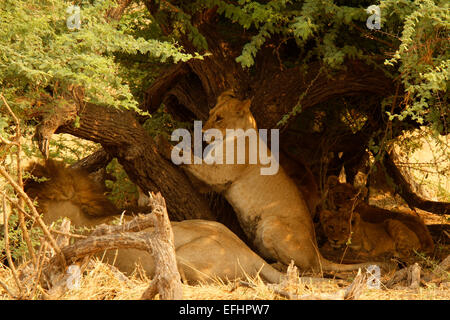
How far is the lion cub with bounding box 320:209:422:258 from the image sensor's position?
7305 mm

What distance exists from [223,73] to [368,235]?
2772mm

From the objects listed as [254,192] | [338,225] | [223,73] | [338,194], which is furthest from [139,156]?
[338,194]

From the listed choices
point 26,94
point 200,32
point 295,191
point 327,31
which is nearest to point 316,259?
point 295,191

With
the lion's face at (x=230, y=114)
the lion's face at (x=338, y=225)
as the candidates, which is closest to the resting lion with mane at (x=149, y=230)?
the lion's face at (x=230, y=114)

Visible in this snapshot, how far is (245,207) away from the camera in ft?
21.2

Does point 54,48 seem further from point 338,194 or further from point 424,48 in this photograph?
point 338,194

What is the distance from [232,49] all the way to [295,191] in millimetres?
1835

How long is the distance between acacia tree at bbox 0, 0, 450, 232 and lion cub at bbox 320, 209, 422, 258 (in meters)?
0.88

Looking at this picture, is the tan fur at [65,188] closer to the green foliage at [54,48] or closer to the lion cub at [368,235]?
the green foliage at [54,48]

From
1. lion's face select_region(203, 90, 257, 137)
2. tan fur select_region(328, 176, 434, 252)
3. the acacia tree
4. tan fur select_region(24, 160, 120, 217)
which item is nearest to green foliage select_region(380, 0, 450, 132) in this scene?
the acacia tree

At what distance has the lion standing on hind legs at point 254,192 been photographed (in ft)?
20.3

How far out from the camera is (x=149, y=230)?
17.4 feet

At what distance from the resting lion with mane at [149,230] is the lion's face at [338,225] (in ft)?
7.40
